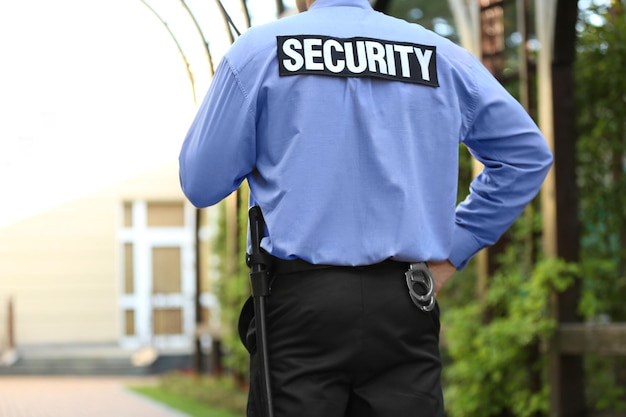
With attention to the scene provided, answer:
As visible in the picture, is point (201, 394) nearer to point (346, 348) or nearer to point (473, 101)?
point (473, 101)

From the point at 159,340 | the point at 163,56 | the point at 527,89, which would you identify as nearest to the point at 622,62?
the point at 527,89

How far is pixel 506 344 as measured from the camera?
621 centimetres

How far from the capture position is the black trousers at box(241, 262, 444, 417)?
5.89 ft

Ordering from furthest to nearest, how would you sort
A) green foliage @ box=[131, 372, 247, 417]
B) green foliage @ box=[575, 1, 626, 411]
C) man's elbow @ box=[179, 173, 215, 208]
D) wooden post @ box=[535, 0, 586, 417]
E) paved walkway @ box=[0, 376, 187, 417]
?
paved walkway @ box=[0, 376, 187, 417]
green foliage @ box=[131, 372, 247, 417]
green foliage @ box=[575, 1, 626, 411]
wooden post @ box=[535, 0, 586, 417]
man's elbow @ box=[179, 173, 215, 208]

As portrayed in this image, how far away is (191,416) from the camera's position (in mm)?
9516

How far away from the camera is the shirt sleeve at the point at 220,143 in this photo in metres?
1.86

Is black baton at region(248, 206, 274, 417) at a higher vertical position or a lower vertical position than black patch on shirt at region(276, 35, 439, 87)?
lower

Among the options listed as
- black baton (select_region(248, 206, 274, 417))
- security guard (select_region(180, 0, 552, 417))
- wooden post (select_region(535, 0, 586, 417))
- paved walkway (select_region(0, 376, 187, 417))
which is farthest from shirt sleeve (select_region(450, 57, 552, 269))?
paved walkway (select_region(0, 376, 187, 417))

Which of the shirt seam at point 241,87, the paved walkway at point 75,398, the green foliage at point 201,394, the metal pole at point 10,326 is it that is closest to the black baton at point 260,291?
the shirt seam at point 241,87

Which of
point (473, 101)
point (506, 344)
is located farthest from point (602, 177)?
point (473, 101)

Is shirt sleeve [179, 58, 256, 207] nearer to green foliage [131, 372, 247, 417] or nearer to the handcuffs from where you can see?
the handcuffs

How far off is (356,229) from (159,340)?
20.6m

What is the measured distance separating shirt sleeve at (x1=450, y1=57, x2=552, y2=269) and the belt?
22 cm

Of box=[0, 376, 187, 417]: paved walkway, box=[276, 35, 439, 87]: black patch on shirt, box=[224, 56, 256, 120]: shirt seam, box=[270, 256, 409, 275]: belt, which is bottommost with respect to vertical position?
box=[0, 376, 187, 417]: paved walkway
